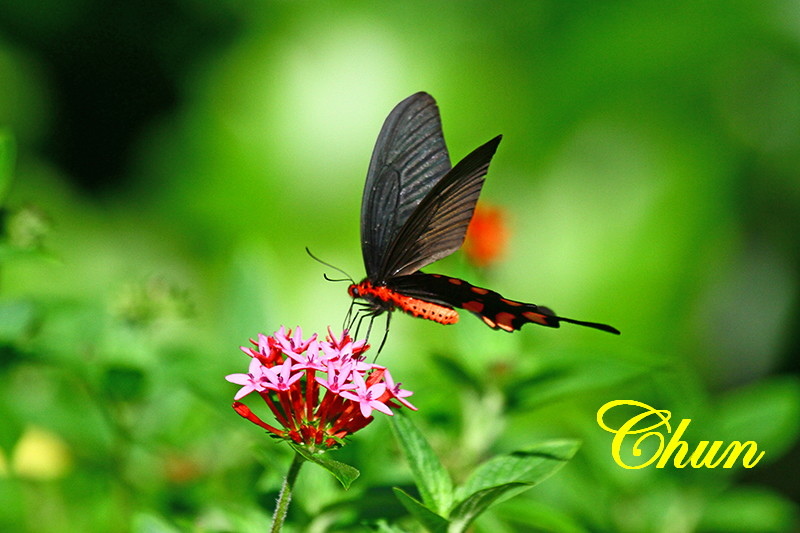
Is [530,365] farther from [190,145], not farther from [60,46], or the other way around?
[60,46]

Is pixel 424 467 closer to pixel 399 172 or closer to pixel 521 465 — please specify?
pixel 521 465

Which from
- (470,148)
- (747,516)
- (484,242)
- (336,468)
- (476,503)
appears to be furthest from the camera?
(470,148)

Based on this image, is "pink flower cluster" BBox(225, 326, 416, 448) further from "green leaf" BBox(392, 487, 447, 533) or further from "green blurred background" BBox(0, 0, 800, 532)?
"green blurred background" BBox(0, 0, 800, 532)

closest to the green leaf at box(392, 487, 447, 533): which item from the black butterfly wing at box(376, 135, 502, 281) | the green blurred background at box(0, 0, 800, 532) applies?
the black butterfly wing at box(376, 135, 502, 281)

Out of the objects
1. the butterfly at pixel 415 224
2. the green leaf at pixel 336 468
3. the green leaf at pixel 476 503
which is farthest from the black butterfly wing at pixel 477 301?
the green leaf at pixel 336 468

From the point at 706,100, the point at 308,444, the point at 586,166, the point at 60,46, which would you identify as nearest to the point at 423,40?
the point at 586,166

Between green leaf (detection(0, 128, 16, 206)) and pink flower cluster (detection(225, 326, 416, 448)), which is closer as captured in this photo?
pink flower cluster (detection(225, 326, 416, 448))

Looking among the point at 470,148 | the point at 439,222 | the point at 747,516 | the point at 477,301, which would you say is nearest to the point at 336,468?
the point at 477,301
